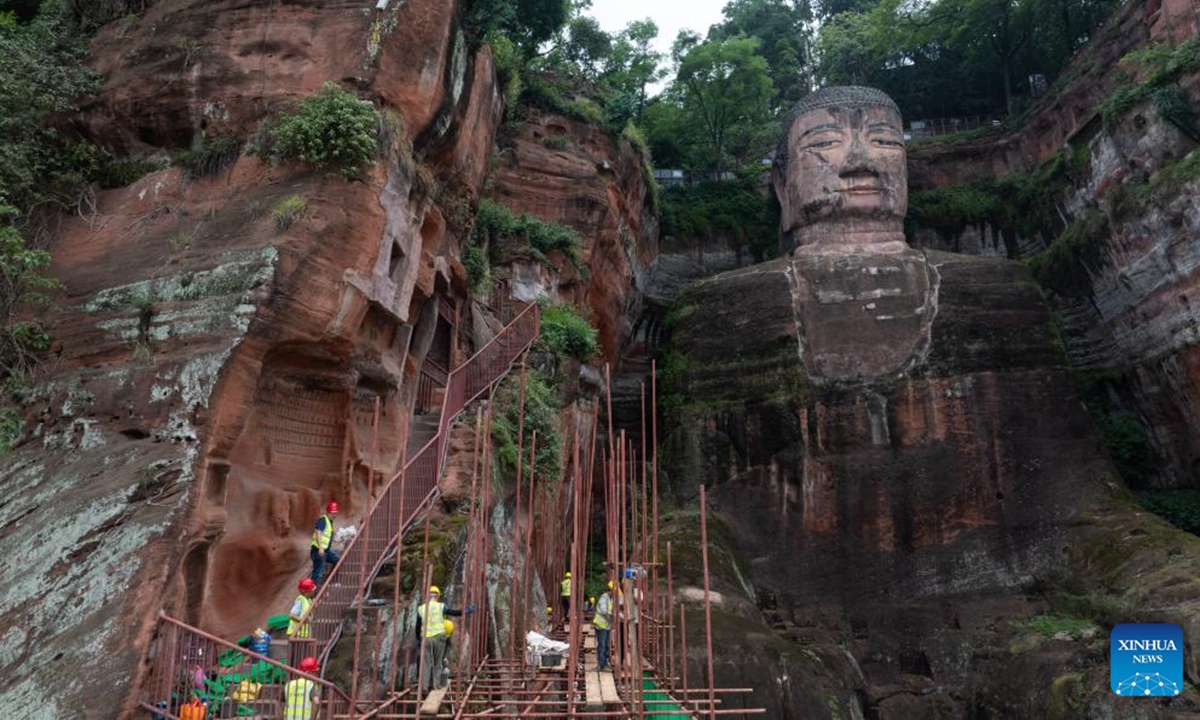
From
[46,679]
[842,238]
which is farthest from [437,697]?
[842,238]

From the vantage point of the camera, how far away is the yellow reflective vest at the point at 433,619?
28.7 feet

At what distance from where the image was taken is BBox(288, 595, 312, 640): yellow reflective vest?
26.9 ft

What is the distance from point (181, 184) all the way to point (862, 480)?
1513 centimetres

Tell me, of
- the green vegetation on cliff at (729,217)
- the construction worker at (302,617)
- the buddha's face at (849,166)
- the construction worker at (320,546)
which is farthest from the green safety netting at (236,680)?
the green vegetation on cliff at (729,217)

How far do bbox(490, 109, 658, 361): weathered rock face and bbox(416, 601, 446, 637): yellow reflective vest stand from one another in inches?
474

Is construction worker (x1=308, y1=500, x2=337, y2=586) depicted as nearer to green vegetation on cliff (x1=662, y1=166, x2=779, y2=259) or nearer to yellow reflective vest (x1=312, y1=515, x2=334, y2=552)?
yellow reflective vest (x1=312, y1=515, x2=334, y2=552)

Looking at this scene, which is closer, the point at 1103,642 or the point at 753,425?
the point at 1103,642

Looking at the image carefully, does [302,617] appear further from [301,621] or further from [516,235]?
[516,235]

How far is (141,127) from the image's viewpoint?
1284cm

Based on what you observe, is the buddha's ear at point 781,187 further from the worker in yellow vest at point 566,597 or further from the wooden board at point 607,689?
the wooden board at point 607,689

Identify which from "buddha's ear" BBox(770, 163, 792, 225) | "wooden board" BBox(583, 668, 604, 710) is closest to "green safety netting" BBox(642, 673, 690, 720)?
"wooden board" BBox(583, 668, 604, 710)

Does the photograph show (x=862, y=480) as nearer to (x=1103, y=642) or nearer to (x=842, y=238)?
(x=1103, y=642)

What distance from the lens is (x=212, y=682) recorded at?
736 centimetres

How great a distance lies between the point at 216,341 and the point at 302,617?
345 centimetres
